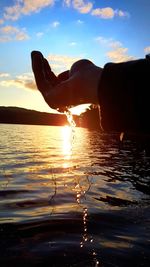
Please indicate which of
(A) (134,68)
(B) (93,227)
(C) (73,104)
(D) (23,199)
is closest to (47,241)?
(B) (93,227)

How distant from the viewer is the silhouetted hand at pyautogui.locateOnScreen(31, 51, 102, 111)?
275cm

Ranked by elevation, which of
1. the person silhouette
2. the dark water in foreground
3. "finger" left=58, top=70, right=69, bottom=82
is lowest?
the dark water in foreground

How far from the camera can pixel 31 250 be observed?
264 inches

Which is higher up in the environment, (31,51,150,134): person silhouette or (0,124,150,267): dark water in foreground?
(31,51,150,134): person silhouette

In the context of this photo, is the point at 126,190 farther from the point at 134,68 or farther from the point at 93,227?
the point at 134,68

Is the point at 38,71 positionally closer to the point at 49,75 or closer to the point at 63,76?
the point at 49,75

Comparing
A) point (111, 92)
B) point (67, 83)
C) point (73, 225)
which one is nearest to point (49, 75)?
point (67, 83)

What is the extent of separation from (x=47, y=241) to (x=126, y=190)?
750cm

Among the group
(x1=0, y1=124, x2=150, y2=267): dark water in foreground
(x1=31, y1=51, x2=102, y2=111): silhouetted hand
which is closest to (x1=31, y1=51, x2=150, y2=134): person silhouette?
(x1=31, y1=51, x2=102, y2=111): silhouetted hand

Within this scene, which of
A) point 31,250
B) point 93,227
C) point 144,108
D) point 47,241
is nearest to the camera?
point 144,108

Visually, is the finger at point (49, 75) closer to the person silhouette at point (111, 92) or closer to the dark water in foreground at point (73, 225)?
the person silhouette at point (111, 92)

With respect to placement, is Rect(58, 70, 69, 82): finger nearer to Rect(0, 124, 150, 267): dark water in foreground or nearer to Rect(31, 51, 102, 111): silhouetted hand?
Rect(31, 51, 102, 111): silhouetted hand

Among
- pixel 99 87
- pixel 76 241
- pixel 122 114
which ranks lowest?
pixel 76 241

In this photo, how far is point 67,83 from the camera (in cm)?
280
